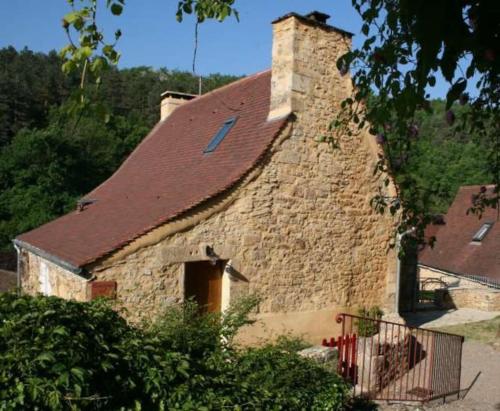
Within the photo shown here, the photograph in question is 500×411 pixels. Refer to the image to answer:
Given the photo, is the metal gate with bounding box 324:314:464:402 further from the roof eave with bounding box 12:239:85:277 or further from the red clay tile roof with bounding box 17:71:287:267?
the roof eave with bounding box 12:239:85:277

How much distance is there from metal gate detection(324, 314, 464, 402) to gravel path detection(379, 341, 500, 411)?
0.27m

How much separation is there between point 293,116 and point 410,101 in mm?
6589

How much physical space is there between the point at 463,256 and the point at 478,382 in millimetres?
14746

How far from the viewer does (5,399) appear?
10.4ft

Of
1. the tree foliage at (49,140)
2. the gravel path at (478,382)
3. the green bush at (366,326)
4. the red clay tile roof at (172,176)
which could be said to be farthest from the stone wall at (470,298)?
the tree foliage at (49,140)

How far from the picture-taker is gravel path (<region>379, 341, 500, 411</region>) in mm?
7821

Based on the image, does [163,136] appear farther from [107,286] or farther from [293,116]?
[107,286]

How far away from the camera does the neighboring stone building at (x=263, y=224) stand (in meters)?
8.32

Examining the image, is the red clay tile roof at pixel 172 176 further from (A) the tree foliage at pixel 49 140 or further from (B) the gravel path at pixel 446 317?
(B) the gravel path at pixel 446 317

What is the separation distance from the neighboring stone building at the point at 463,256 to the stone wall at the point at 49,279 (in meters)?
12.9

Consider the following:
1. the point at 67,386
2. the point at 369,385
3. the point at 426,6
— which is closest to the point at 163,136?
the point at 369,385

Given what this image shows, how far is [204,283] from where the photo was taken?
9.05 meters

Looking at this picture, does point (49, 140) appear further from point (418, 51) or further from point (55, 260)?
point (418, 51)

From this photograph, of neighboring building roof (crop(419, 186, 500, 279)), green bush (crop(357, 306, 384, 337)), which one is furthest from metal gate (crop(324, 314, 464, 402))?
neighboring building roof (crop(419, 186, 500, 279))
